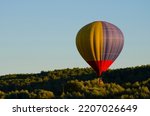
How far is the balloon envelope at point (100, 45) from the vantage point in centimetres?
6141

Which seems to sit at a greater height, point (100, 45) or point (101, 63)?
point (100, 45)

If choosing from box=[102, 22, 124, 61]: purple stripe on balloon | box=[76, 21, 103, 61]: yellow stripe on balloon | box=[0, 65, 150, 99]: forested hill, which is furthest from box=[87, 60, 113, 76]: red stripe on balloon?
box=[0, 65, 150, 99]: forested hill

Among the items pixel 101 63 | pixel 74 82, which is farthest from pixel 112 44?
pixel 74 82

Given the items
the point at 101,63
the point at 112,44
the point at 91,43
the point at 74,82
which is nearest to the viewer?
the point at 112,44

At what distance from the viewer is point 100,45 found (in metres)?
61.6

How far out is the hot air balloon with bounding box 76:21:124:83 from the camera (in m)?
61.4

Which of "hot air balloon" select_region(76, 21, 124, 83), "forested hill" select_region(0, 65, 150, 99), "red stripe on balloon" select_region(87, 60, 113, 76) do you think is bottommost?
"forested hill" select_region(0, 65, 150, 99)

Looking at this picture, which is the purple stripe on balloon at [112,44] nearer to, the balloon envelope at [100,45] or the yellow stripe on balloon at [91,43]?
the balloon envelope at [100,45]

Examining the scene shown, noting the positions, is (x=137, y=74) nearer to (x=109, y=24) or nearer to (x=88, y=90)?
(x=88, y=90)

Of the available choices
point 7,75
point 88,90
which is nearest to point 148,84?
point 88,90

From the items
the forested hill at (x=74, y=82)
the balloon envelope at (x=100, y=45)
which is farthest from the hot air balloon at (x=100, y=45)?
the forested hill at (x=74, y=82)

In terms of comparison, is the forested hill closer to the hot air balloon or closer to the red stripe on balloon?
the red stripe on balloon

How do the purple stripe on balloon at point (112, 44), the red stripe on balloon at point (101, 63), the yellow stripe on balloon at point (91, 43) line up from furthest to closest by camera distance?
the red stripe on balloon at point (101, 63), the yellow stripe on balloon at point (91, 43), the purple stripe on balloon at point (112, 44)

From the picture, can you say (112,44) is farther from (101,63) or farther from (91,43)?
(101,63)
